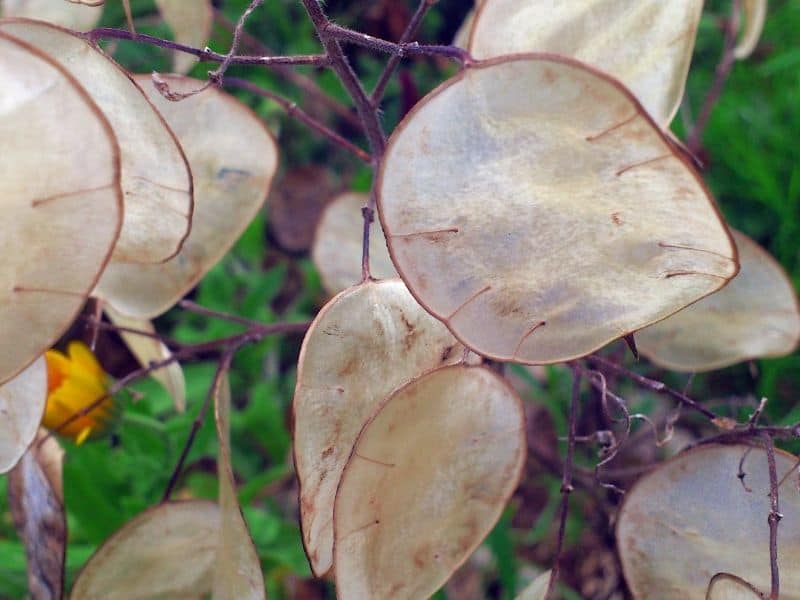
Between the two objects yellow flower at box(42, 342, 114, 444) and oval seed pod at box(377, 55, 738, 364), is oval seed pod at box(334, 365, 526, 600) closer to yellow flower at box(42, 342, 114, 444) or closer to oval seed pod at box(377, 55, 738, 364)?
oval seed pod at box(377, 55, 738, 364)

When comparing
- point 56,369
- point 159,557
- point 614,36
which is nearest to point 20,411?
point 159,557

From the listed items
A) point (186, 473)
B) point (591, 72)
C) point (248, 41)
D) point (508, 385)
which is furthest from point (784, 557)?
point (248, 41)

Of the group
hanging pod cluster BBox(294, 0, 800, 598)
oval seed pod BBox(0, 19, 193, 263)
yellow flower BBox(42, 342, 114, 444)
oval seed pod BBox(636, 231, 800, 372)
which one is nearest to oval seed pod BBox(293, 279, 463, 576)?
hanging pod cluster BBox(294, 0, 800, 598)

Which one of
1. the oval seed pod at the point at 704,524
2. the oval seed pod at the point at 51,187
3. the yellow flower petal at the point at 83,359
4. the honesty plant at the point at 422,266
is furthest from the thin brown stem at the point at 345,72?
the yellow flower petal at the point at 83,359

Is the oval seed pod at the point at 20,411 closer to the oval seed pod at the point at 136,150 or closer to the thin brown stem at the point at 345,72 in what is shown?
the oval seed pod at the point at 136,150

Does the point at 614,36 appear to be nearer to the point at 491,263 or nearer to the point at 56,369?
the point at 491,263
